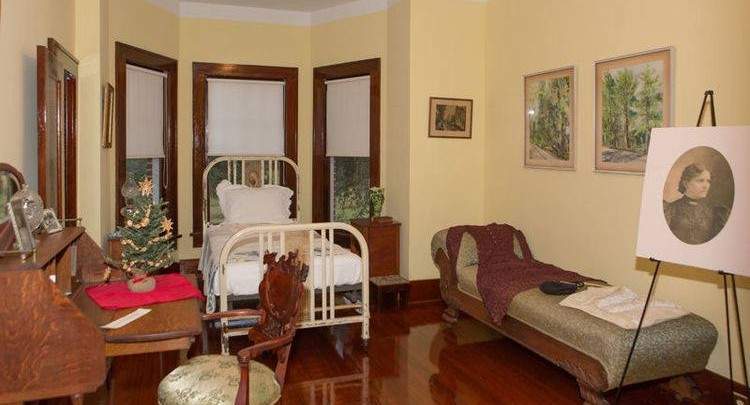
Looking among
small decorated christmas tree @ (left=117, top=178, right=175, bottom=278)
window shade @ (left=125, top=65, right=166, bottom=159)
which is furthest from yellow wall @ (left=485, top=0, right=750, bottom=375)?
window shade @ (left=125, top=65, right=166, bottom=159)

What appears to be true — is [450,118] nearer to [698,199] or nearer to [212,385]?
[698,199]

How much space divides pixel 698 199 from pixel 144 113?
4656mm

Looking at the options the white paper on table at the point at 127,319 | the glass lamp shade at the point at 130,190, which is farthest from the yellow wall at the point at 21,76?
the glass lamp shade at the point at 130,190

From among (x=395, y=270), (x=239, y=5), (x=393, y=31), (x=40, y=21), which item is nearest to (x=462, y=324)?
(x=395, y=270)

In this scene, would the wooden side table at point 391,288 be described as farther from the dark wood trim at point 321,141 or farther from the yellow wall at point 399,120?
the dark wood trim at point 321,141

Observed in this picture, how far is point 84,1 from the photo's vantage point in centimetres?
416

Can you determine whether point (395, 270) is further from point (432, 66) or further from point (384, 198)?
point (432, 66)

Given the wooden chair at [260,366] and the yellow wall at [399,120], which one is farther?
the yellow wall at [399,120]

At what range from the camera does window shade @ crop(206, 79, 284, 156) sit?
6062 millimetres

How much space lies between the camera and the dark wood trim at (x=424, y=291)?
16.9 feet

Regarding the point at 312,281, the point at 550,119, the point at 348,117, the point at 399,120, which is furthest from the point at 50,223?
the point at 348,117

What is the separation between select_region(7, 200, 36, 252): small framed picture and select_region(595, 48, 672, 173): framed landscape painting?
3.34 metres

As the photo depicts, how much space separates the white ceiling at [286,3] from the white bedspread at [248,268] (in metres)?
2.57

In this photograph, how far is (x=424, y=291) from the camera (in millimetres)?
5199
